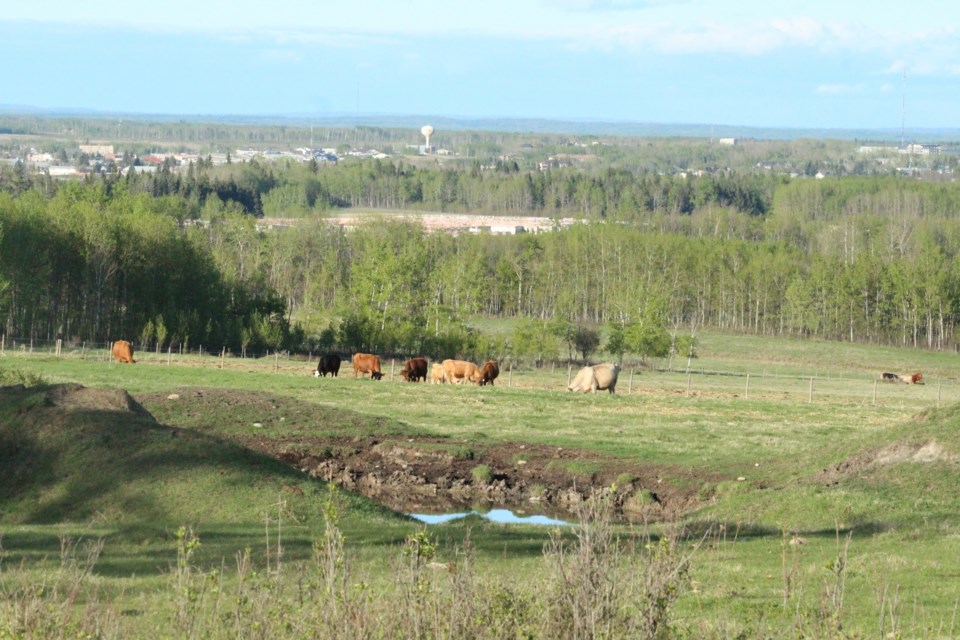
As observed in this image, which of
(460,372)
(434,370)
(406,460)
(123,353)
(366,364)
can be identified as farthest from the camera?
(366,364)

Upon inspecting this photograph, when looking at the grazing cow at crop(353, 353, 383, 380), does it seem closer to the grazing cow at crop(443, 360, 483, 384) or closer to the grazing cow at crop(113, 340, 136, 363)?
the grazing cow at crop(443, 360, 483, 384)

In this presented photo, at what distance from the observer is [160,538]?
17266mm

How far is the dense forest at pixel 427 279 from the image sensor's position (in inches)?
3027

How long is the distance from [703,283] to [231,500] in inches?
4205

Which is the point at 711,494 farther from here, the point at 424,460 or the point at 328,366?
the point at 328,366

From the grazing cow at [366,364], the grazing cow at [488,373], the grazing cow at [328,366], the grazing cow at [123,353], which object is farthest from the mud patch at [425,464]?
the grazing cow at [123,353]

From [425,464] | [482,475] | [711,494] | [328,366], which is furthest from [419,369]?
[711,494]

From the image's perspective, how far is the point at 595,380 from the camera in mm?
48938

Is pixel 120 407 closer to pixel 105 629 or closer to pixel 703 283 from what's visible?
pixel 105 629

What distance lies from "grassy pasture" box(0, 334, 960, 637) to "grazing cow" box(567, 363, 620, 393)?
2447mm

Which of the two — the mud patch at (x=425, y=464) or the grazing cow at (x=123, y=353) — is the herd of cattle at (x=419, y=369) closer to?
the grazing cow at (x=123, y=353)

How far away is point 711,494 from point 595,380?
928 inches

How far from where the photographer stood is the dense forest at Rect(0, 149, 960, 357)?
76875 millimetres

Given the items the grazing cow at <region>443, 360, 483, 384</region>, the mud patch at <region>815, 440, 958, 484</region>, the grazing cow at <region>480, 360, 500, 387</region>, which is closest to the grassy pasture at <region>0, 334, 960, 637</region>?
the mud patch at <region>815, 440, 958, 484</region>
